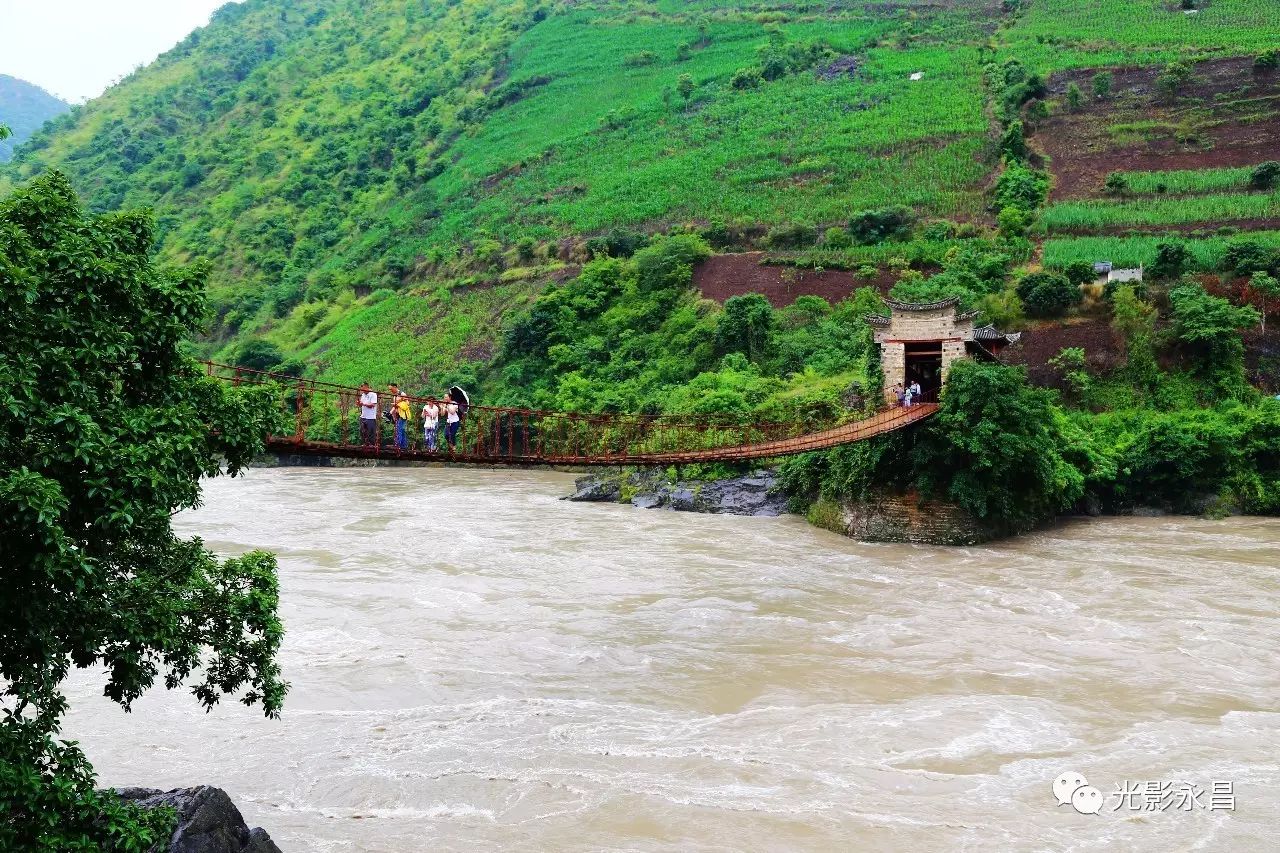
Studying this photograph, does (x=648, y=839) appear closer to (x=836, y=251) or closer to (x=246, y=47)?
(x=836, y=251)

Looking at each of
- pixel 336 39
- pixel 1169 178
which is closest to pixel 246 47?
pixel 336 39

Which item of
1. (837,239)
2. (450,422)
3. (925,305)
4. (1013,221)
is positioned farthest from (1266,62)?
(450,422)

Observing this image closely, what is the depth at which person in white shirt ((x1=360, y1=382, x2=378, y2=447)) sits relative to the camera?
38.2 feet

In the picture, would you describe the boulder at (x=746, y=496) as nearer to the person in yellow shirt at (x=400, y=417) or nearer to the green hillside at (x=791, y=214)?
the green hillside at (x=791, y=214)

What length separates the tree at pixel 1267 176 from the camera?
29.5 meters

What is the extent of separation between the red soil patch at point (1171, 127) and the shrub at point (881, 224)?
4468mm

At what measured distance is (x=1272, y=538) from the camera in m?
17.8

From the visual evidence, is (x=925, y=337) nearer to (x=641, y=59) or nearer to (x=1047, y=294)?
(x=1047, y=294)

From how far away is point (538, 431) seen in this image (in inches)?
543

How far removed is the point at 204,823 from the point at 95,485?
7.51 ft

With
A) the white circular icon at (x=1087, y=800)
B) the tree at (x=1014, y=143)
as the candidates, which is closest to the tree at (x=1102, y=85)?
the tree at (x=1014, y=143)

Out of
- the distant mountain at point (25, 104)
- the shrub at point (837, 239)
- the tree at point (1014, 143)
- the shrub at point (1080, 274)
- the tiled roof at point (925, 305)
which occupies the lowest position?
the tiled roof at point (925, 305)

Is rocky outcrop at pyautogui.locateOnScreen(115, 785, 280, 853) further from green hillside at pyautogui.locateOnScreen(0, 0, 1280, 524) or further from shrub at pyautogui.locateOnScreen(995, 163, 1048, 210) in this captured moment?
shrub at pyautogui.locateOnScreen(995, 163, 1048, 210)

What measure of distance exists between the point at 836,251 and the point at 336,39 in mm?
58123
